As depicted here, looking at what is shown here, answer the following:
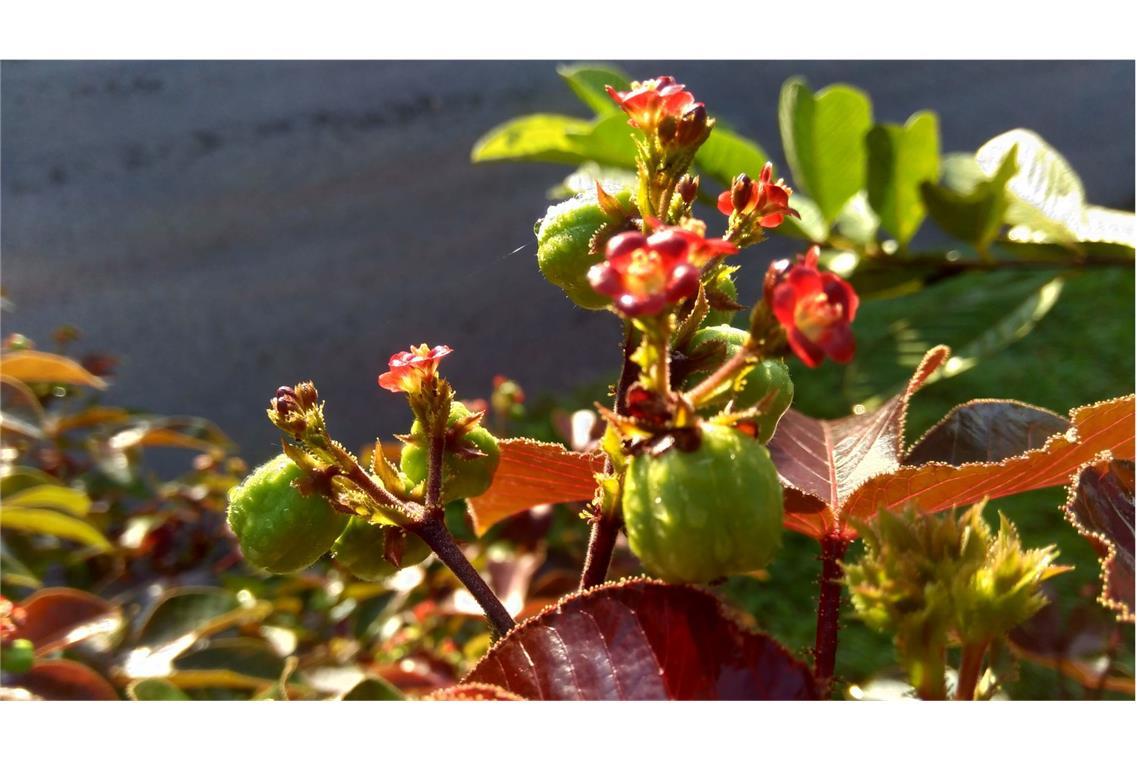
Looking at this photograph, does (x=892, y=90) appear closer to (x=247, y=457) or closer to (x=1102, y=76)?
(x=1102, y=76)

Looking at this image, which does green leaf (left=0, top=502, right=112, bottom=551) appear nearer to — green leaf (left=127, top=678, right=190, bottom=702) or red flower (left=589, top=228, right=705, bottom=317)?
green leaf (left=127, top=678, right=190, bottom=702)

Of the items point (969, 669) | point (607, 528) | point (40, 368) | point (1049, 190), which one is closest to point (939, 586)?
point (969, 669)

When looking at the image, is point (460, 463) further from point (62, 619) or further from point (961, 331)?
point (961, 331)

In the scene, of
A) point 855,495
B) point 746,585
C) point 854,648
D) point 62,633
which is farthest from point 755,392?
point 746,585

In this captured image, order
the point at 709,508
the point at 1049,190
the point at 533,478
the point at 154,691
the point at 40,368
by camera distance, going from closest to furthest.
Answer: the point at 709,508 < the point at 533,478 < the point at 154,691 < the point at 1049,190 < the point at 40,368

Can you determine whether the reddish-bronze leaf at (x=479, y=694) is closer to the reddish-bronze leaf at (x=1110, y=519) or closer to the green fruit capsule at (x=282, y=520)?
the green fruit capsule at (x=282, y=520)

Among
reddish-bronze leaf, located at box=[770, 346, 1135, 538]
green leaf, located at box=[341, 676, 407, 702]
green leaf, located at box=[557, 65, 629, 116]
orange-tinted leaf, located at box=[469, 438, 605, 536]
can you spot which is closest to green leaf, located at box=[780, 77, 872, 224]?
green leaf, located at box=[557, 65, 629, 116]
